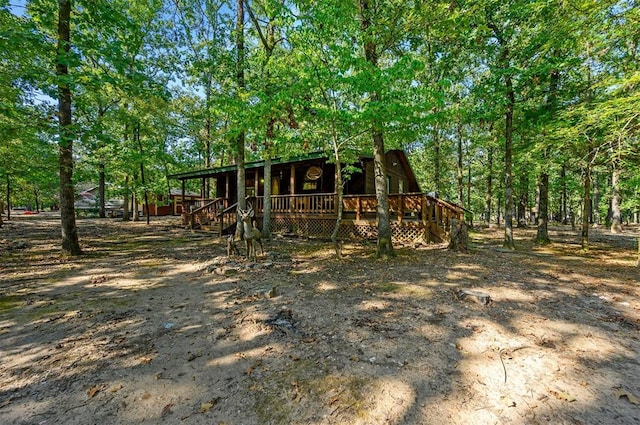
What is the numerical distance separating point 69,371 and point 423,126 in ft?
27.9

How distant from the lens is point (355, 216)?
39.8 ft

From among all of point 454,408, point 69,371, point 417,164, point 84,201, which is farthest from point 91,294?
point 84,201

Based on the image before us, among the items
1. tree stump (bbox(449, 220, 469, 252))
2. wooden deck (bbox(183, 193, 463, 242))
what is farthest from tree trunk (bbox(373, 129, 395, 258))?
wooden deck (bbox(183, 193, 463, 242))

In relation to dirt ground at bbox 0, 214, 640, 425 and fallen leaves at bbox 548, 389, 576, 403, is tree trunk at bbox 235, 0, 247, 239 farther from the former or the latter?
fallen leaves at bbox 548, 389, 576, 403

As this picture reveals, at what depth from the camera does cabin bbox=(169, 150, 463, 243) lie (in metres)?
10.6

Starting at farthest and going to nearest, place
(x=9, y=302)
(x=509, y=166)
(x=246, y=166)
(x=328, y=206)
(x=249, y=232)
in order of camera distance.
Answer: (x=246, y=166) → (x=328, y=206) → (x=509, y=166) → (x=249, y=232) → (x=9, y=302)

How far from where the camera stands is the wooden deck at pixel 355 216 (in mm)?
10422

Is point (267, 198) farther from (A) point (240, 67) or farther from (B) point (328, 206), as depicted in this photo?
(A) point (240, 67)

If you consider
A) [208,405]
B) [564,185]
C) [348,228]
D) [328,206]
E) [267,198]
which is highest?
[564,185]

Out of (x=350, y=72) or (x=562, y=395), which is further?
(x=350, y=72)

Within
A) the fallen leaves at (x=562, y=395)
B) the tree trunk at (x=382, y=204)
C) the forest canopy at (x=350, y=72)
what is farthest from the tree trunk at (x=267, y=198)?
the fallen leaves at (x=562, y=395)

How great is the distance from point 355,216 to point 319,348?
9.18m

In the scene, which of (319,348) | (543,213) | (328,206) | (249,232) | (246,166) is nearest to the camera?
Result: (319,348)

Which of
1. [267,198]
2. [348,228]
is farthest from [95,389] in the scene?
[348,228]
